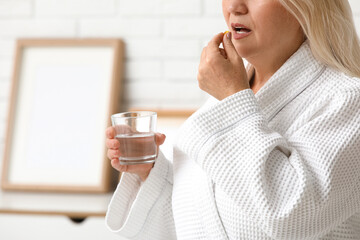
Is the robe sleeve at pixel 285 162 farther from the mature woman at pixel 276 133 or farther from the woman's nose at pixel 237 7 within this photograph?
the woman's nose at pixel 237 7

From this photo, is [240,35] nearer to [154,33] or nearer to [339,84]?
[339,84]

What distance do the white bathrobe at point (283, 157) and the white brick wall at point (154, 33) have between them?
888 mm

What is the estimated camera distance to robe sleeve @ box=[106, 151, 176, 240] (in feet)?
3.69

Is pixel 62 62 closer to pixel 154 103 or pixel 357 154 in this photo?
pixel 154 103

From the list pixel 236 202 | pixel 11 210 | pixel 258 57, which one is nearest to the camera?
pixel 236 202

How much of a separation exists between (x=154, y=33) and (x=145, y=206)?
2.96 ft

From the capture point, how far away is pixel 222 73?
91cm

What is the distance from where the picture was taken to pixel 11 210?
1646 millimetres

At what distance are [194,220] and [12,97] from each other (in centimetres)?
116

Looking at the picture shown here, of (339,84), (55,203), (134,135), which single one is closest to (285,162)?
(339,84)

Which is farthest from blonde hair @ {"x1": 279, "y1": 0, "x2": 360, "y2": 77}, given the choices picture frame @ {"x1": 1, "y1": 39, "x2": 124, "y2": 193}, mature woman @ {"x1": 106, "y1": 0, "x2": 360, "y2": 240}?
picture frame @ {"x1": 1, "y1": 39, "x2": 124, "y2": 193}

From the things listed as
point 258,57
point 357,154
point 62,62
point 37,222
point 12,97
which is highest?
point 258,57

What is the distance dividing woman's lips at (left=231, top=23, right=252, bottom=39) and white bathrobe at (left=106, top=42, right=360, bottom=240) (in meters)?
0.10

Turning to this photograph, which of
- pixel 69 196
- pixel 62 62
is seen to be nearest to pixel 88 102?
pixel 62 62
